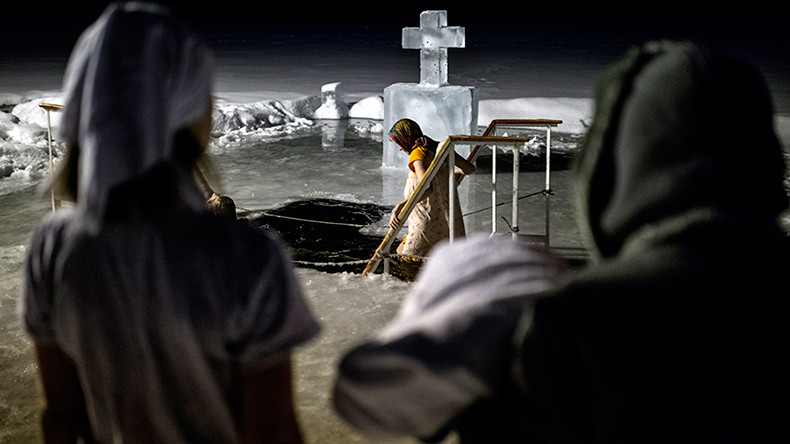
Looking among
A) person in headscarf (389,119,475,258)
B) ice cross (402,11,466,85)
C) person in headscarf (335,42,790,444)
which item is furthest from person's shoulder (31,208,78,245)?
ice cross (402,11,466,85)

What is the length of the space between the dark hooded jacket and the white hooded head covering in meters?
0.67

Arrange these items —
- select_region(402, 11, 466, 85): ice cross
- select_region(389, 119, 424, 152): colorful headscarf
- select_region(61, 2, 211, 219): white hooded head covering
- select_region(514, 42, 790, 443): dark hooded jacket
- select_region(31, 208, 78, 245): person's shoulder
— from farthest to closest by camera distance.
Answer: select_region(402, 11, 466, 85): ice cross < select_region(389, 119, 424, 152): colorful headscarf < select_region(31, 208, 78, 245): person's shoulder < select_region(61, 2, 211, 219): white hooded head covering < select_region(514, 42, 790, 443): dark hooded jacket

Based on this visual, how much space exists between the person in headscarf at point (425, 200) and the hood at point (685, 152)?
13.5 feet

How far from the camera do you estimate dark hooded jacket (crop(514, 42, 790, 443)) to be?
2.84 feet

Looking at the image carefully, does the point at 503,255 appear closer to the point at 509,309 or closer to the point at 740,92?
the point at 509,309

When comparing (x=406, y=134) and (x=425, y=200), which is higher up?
(x=406, y=134)

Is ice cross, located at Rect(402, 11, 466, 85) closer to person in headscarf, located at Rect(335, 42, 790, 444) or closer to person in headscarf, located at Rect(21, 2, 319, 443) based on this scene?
person in headscarf, located at Rect(21, 2, 319, 443)

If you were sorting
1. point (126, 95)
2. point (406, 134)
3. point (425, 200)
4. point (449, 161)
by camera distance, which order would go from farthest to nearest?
point (425, 200)
point (406, 134)
point (449, 161)
point (126, 95)

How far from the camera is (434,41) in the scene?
10.4 metres

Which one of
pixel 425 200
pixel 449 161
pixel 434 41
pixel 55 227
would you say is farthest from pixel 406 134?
pixel 434 41

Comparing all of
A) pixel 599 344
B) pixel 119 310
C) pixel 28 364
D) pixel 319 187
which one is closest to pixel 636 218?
pixel 599 344

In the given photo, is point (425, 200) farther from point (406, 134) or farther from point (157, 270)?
point (157, 270)

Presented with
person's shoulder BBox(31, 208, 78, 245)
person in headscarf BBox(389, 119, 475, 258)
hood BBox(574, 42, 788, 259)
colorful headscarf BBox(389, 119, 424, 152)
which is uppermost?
hood BBox(574, 42, 788, 259)

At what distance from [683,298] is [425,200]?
173 inches
